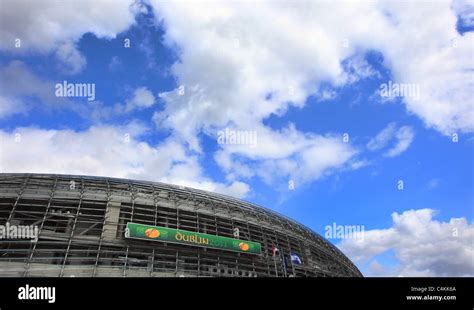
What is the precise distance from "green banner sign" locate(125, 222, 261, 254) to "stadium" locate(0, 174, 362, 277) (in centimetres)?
9

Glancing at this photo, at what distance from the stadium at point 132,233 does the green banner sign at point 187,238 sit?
0.31 ft

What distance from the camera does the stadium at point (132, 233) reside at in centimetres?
3297

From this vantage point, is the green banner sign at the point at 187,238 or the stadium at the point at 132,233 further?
the green banner sign at the point at 187,238

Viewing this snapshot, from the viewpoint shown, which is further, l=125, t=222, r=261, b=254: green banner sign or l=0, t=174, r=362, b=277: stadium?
l=125, t=222, r=261, b=254: green banner sign

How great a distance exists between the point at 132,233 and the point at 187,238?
5495mm

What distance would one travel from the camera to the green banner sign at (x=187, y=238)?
1416 inches

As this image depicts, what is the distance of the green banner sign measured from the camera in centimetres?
3597

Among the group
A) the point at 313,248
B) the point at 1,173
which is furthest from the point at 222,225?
the point at 1,173

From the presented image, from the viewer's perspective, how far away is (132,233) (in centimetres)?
3569

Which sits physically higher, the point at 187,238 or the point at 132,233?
the point at 187,238
